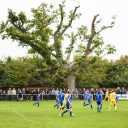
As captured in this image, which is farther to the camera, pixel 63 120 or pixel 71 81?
pixel 71 81

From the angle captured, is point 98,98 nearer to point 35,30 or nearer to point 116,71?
point 35,30

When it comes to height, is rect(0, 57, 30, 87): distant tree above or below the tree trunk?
above

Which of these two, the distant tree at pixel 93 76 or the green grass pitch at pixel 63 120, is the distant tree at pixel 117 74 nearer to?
the distant tree at pixel 93 76

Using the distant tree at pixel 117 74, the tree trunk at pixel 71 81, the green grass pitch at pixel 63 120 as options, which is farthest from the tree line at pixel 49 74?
the green grass pitch at pixel 63 120

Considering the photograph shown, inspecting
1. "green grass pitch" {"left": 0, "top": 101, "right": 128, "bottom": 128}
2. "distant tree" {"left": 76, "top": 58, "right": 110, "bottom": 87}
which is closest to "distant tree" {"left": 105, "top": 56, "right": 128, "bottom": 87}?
"distant tree" {"left": 76, "top": 58, "right": 110, "bottom": 87}

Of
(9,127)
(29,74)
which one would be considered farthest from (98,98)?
(29,74)

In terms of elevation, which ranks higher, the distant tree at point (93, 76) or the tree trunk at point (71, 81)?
the distant tree at point (93, 76)

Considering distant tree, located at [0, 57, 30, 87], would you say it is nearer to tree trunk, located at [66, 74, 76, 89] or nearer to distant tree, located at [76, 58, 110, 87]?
distant tree, located at [76, 58, 110, 87]

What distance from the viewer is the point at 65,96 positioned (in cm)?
3356

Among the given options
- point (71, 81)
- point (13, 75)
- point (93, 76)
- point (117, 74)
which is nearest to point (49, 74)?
point (13, 75)

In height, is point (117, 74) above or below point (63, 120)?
above

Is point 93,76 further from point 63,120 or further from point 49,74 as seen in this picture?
point 63,120

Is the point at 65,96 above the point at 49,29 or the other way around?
the other way around

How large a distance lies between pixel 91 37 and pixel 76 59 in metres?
4.02
